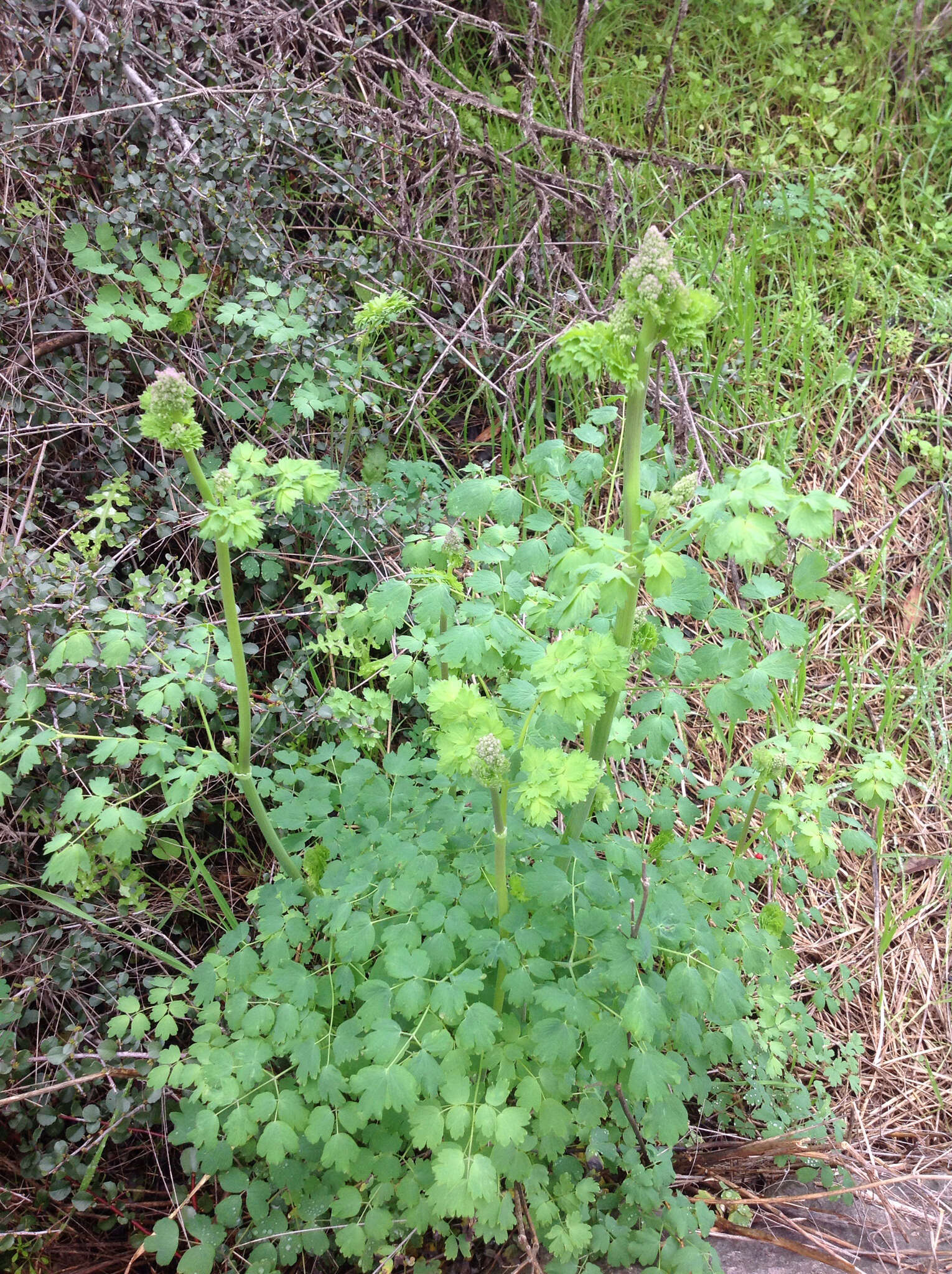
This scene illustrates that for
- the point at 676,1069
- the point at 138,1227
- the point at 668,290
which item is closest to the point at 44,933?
the point at 138,1227

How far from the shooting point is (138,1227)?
1.94m

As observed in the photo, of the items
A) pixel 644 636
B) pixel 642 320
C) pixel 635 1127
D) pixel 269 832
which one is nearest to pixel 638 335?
pixel 642 320

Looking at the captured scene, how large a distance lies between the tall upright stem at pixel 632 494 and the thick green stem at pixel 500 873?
0.54 ft

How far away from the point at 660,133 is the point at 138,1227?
4.57 meters

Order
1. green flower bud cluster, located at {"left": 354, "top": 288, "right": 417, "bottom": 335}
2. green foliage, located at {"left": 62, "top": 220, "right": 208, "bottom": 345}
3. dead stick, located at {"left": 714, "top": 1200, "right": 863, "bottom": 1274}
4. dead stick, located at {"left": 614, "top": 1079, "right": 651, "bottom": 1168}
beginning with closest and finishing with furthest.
→ dead stick, located at {"left": 614, "top": 1079, "right": 651, "bottom": 1168} < dead stick, located at {"left": 714, "top": 1200, "right": 863, "bottom": 1274} < green flower bud cluster, located at {"left": 354, "top": 288, "right": 417, "bottom": 335} < green foliage, located at {"left": 62, "top": 220, "right": 208, "bottom": 345}

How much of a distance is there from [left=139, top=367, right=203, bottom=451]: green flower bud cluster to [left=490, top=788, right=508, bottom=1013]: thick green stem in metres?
0.82

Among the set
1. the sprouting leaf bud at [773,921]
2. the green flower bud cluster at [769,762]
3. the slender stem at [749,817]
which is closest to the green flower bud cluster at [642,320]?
the green flower bud cluster at [769,762]

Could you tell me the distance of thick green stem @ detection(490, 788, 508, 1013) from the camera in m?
1.58

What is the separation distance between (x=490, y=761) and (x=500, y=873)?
354 millimetres

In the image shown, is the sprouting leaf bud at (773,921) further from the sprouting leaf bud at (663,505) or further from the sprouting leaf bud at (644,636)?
the sprouting leaf bud at (663,505)

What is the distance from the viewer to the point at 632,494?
1.52 meters

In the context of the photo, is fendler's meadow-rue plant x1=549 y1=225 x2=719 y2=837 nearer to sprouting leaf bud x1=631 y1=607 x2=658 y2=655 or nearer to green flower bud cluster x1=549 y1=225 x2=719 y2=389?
green flower bud cluster x1=549 y1=225 x2=719 y2=389

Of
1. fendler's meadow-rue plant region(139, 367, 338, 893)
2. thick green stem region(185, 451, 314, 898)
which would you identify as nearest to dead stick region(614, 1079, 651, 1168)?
thick green stem region(185, 451, 314, 898)

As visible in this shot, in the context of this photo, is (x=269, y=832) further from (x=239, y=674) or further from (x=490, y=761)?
(x=490, y=761)
